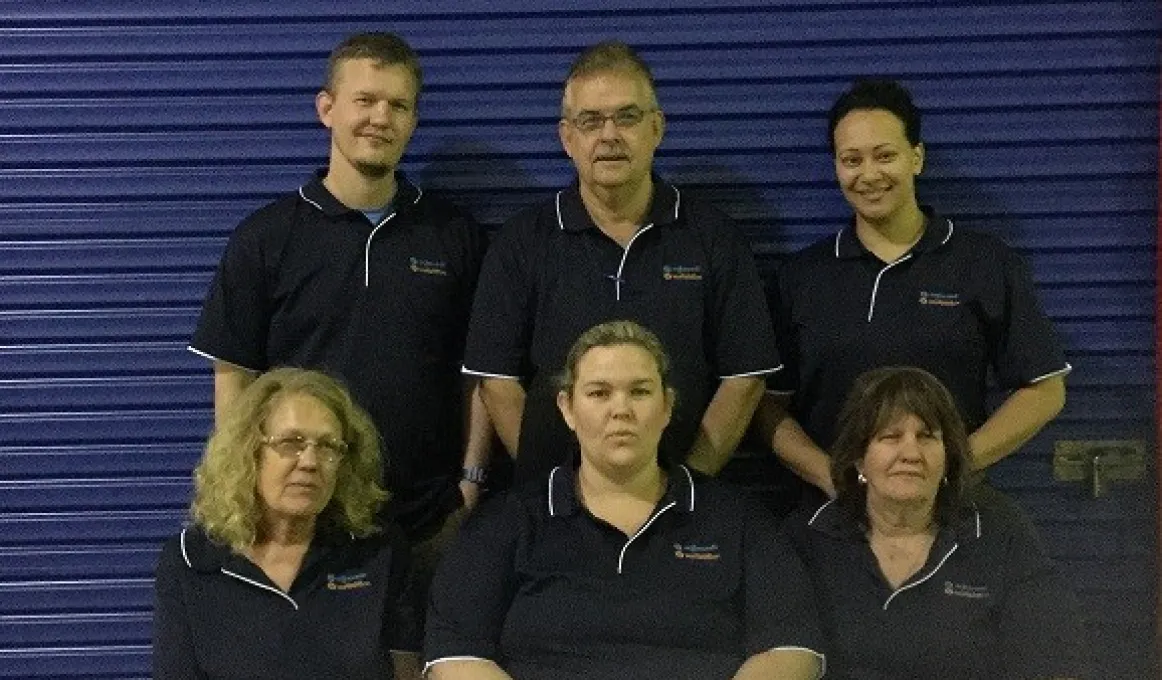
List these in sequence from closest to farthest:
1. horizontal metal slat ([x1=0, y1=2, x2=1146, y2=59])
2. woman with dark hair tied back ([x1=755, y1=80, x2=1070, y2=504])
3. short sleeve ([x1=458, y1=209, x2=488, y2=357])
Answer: woman with dark hair tied back ([x1=755, y1=80, x2=1070, y2=504]) → short sleeve ([x1=458, y1=209, x2=488, y2=357]) → horizontal metal slat ([x1=0, y1=2, x2=1146, y2=59])

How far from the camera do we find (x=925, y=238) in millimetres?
3023

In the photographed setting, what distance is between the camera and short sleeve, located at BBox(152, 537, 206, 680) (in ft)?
8.55

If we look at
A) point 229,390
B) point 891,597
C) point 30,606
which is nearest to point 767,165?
point 891,597

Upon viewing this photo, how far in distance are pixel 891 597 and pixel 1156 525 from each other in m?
1.16

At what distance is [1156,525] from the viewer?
3432 millimetres

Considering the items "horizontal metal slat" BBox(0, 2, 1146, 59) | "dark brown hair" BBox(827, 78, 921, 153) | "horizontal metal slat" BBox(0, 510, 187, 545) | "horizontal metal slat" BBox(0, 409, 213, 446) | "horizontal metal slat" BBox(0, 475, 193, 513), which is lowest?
"horizontal metal slat" BBox(0, 510, 187, 545)

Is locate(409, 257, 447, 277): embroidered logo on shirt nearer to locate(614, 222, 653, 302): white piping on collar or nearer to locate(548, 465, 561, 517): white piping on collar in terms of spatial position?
locate(614, 222, 653, 302): white piping on collar

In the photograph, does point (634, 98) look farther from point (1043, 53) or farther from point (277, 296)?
point (1043, 53)

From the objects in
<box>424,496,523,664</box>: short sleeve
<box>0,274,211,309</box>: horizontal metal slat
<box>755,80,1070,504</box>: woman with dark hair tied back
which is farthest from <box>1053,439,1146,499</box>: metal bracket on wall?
<box>0,274,211,309</box>: horizontal metal slat

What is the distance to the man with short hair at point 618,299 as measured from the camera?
9.50 feet

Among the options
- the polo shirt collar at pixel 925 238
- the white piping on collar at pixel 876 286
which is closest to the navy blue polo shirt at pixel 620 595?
the white piping on collar at pixel 876 286

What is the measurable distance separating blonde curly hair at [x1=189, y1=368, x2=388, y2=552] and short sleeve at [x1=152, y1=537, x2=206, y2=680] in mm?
115

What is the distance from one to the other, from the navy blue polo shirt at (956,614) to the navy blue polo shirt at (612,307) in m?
0.50

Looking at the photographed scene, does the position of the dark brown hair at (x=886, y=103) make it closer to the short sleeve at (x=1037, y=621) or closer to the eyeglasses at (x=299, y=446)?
the short sleeve at (x=1037, y=621)
